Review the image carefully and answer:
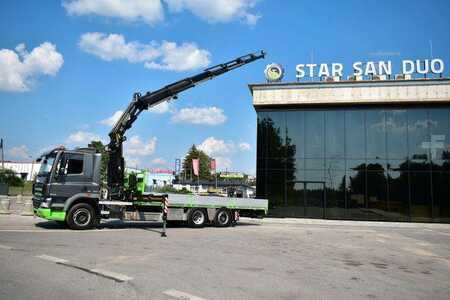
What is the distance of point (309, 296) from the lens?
645 centimetres

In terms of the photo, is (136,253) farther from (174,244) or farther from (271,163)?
(271,163)

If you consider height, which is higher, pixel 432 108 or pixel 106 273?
pixel 432 108

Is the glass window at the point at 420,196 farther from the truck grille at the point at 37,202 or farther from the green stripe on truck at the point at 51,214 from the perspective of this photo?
the truck grille at the point at 37,202

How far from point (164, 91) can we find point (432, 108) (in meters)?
18.5

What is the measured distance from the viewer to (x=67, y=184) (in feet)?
49.5

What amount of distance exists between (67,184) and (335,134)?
18.2m

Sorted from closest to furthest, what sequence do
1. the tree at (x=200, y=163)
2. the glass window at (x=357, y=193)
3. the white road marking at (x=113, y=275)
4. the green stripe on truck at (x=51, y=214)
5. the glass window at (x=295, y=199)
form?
the white road marking at (x=113, y=275)
the green stripe on truck at (x=51, y=214)
the glass window at (x=357, y=193)
the glass window at (x=295, y=199)
the tree at (x=200, y=163)

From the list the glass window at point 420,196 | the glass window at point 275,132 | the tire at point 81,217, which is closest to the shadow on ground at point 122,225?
the tire at point 81,217

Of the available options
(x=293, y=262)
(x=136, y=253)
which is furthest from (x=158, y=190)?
(x=293, y=262)

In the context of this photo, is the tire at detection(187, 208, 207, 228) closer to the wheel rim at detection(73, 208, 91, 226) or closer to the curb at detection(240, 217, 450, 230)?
the wheel rim at detection(73, 208, 91, 226)

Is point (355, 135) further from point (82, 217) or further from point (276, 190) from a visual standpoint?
point (82, 217)

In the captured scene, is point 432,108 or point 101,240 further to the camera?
point 432,108

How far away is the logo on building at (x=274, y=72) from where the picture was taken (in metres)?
27.7

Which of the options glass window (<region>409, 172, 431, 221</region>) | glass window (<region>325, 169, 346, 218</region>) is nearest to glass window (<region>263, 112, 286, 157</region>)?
glass window (<region>325, 169, 346, 218</region>)
